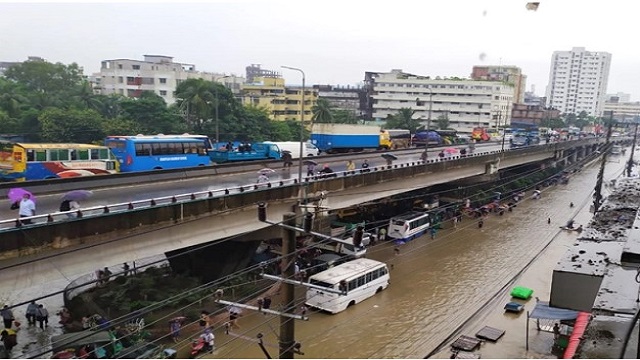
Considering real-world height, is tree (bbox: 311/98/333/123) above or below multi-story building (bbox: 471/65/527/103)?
below

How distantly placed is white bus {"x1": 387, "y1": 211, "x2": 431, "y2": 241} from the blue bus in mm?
12263

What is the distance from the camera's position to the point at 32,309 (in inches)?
655

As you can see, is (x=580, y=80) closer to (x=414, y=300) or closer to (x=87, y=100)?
(x=87, y=100)

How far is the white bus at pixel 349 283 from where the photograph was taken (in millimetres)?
18906

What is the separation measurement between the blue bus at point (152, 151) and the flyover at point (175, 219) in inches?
355

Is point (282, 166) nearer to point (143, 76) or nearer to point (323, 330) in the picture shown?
point (323, 330)

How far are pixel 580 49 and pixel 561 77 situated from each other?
1189cm

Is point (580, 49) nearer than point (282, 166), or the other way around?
point (282, 166)

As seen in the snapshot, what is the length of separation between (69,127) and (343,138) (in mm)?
21862

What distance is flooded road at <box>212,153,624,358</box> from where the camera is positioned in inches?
661

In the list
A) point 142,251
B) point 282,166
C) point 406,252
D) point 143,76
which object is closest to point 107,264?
point 142,251

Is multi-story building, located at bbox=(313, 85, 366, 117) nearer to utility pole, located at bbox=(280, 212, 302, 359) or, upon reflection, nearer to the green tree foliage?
the green tree foliage

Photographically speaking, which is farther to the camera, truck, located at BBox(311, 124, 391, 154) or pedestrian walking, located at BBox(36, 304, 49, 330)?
truck, located at BBox(311, 124, 391, 154)

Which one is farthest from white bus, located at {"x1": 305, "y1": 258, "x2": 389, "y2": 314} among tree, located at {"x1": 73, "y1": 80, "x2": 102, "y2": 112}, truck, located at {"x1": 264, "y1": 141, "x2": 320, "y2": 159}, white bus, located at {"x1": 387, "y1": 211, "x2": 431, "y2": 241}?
tree, located at {"x1": 73, "y1": 80, "x2": 102, "y2": 112}
